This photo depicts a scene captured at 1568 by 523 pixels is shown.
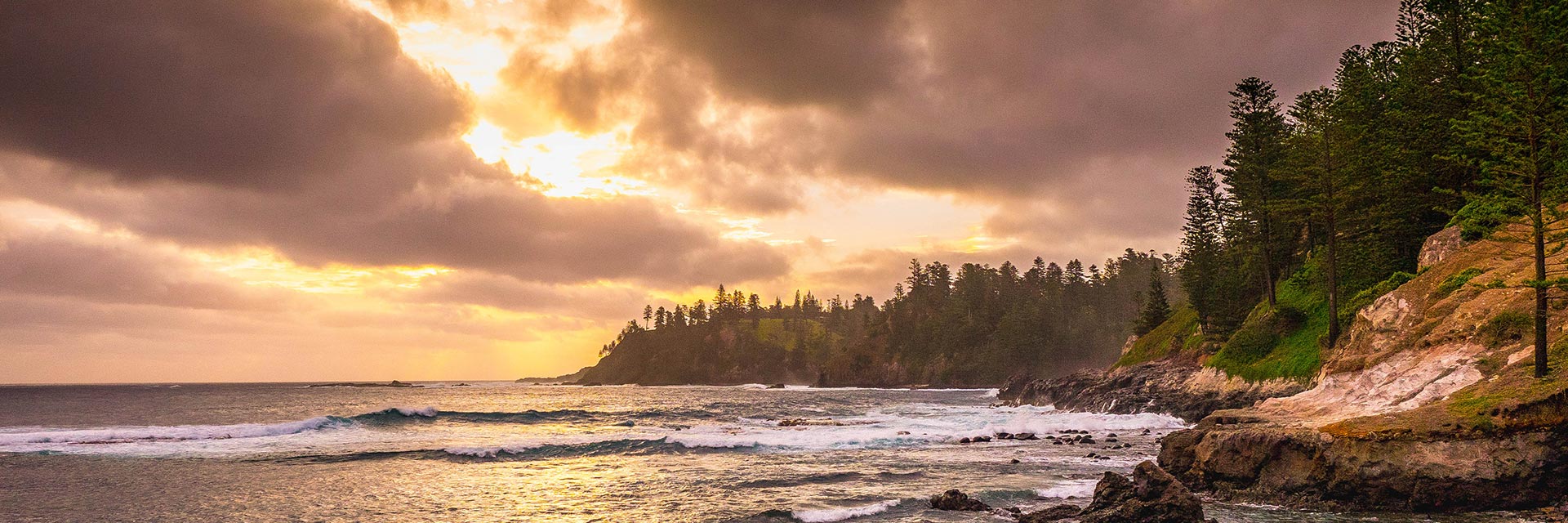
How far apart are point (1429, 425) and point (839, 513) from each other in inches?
578

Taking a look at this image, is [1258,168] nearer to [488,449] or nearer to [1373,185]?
[1373,185]

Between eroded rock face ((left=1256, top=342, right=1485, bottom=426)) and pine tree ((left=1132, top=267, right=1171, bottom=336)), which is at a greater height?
pine tree ((left=1132, top=267, right=1171, bottom=336))

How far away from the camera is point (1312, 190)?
169ft

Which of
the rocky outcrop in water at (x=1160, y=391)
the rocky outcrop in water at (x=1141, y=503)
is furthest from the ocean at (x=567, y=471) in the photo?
the rocky outcrop in water at (x=1160, y=391)

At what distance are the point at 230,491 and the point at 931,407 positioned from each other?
62523 mm

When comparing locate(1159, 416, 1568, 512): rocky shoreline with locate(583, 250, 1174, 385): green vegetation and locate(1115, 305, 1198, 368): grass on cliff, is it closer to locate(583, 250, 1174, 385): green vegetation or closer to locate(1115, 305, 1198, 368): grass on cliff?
locate(1115, 305, 1198, 368): grass on cliff

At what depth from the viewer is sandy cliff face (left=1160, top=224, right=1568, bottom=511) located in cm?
1708

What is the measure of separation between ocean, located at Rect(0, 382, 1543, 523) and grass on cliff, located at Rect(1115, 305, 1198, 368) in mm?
20184

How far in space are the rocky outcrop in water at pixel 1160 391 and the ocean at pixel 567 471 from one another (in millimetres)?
2365

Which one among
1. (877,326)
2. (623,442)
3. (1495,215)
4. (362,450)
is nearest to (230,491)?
(362,450)

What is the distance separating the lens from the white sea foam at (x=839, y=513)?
2048 centimetres

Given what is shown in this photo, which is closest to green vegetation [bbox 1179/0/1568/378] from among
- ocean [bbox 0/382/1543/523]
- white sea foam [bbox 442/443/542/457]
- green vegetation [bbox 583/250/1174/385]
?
ocean [bbox 0/382/1543/523]

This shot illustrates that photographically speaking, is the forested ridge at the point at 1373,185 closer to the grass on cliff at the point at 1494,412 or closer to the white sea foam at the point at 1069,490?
the grass on cliff at the point at 1494,412

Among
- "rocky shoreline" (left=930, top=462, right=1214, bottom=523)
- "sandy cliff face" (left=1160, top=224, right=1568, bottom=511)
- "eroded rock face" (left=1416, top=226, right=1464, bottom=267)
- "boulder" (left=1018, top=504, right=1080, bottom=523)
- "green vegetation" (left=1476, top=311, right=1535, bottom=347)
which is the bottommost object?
"boulder" (left=1018, top=504, right=1080, bottom=523)
